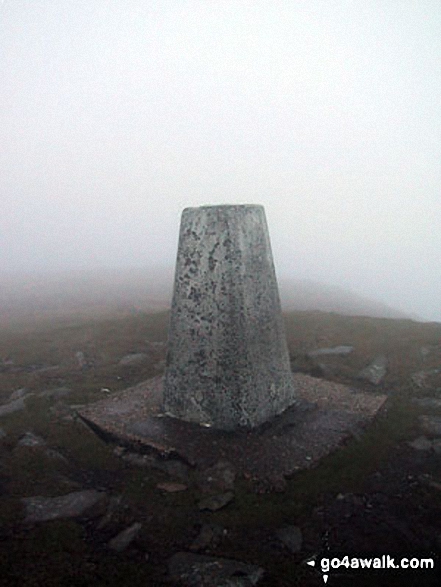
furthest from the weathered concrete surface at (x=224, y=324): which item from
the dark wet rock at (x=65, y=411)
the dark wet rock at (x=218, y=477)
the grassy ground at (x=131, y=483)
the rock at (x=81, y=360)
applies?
the rock at (x=81, y=360)

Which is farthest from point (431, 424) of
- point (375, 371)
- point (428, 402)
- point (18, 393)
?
point (18, 393)

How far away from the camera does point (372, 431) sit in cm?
665

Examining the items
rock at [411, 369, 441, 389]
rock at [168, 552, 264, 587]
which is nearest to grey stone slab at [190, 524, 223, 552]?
rock at [168, 552, 264, 587]

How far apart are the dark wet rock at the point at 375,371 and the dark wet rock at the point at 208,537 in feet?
16.5

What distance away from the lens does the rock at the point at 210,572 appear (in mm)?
3842

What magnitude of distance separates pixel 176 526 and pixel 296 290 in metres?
27.4

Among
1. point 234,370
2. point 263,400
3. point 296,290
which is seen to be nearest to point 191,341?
point 234,370

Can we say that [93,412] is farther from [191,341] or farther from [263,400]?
[263,400]

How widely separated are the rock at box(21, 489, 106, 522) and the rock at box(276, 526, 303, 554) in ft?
6.46

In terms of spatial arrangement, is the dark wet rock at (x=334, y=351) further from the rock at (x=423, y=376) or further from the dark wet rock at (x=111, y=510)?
the dark wet rock at (x=111, y=510)

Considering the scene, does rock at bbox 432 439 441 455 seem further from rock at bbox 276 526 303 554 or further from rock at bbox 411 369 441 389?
rock at bbox 276 526 303 554

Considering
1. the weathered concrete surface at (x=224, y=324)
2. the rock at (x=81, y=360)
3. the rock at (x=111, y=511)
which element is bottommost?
the rock at (x=111, y=511)

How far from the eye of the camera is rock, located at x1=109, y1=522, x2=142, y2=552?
4.34 m

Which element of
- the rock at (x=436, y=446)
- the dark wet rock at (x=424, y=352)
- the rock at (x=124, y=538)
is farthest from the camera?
the dark wet rock at (x=424, y=352)
